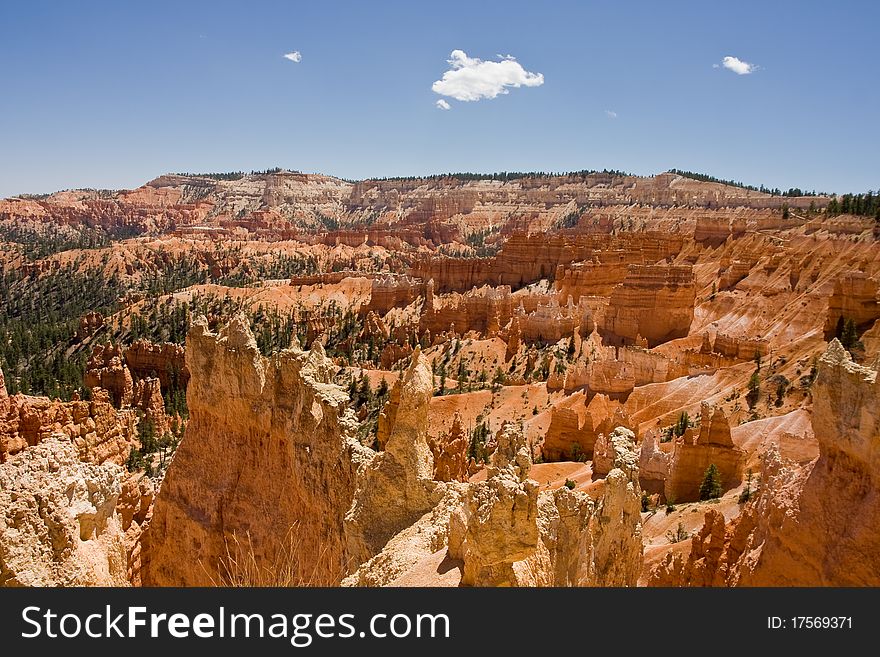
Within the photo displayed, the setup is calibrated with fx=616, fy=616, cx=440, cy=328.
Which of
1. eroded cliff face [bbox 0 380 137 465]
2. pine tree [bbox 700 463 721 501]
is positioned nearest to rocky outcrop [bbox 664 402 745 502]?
pine tree [bbox 700 463 721 501]

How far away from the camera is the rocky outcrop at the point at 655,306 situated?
5241 centimetres

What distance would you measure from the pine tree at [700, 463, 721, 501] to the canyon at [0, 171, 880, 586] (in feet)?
0.49

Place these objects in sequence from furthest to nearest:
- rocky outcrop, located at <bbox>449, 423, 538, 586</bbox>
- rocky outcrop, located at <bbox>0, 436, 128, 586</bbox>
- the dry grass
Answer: the dry grass, rocky outcrop, located at <bbox>449, 423, 538, 586</bbox>, rocky outcrop, located at <bbox>0, 436, 128, 586</bbox>

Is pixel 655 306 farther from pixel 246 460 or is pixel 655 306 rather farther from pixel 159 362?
pixel 246 460

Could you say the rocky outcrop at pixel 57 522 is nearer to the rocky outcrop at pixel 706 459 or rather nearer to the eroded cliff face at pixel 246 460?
the eroded cliff face at pixel 246 460

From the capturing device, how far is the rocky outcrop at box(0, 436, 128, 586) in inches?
277

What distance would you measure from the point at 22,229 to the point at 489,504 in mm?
202489

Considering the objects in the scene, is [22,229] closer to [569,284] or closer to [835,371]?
[569,284]

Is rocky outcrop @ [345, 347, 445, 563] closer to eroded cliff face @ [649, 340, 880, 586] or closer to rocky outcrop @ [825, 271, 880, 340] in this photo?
eroded cliff face @ [649, 340, 880, 586]

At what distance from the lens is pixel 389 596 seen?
6203 millimetres

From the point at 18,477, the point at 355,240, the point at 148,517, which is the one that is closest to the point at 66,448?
the point at 18,477

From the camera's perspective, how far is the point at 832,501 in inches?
439

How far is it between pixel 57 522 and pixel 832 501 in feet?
40.5

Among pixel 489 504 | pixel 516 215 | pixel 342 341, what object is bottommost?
pixel 342 341
